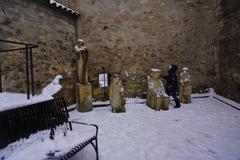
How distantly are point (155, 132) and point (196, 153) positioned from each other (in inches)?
42.0

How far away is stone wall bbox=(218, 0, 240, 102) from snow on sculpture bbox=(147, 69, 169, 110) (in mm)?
2135

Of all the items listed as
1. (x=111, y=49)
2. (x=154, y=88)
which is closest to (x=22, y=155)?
(x=154, y=88)

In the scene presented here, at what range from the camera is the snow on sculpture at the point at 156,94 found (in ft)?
19.1

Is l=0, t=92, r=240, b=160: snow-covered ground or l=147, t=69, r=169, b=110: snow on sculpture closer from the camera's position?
l=0, t=92, r=240, b=160: snow-covered ground

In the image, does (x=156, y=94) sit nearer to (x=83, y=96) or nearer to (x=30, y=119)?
(x=83, y=96)

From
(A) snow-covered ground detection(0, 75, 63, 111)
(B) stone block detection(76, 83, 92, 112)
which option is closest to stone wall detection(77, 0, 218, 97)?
(B) stone block detection(76, 83, 92, 112)

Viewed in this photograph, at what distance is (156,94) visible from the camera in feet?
19.2

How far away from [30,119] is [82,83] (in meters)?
3.24

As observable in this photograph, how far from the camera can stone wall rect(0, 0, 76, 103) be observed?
4.30m

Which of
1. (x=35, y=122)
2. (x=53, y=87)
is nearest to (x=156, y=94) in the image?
(x=53, y=87)

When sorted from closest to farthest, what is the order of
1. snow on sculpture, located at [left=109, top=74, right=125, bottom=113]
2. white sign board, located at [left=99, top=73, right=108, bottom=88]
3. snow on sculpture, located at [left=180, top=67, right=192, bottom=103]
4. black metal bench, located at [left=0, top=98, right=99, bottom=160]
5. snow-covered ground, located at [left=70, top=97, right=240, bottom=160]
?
1. black metal bench, located at [left=0, top=98, right=99, bottom=160]
2. snow-covered ground, located at [left=70, top=97, right=240, bottom=160]
3. snow on sculpture, located at [left=109, top=74, right=125, bottom=113]
4. snow on sculpture, located at [left=180, top=67, right=192, bottom=103]
5. white sign board, located at [left=99, top=73, right=108, bottom=88]

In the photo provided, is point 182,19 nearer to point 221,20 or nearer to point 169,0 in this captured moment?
point 169,0

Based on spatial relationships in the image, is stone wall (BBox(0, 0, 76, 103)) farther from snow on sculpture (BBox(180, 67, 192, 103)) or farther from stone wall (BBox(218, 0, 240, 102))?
stone wall (BBox(218, 0, 240, 102))

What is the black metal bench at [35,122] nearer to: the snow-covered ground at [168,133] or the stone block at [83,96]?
the snow-covered ground at [168,133]
